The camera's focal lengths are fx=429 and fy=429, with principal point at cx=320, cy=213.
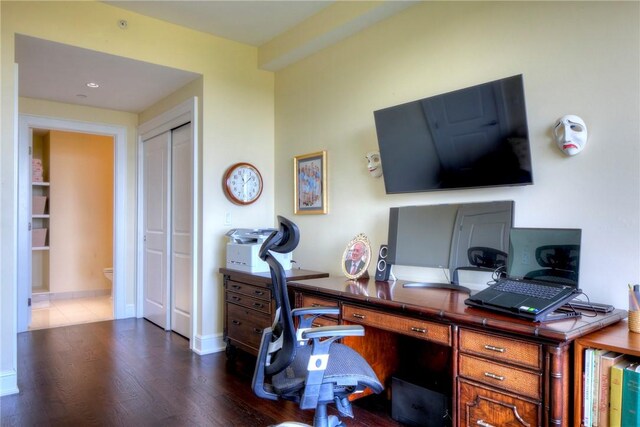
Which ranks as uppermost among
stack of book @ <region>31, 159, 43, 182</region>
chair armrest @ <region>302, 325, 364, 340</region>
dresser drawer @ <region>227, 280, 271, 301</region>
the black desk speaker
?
stack of book @ <region>31, 159, 43, 182</region>

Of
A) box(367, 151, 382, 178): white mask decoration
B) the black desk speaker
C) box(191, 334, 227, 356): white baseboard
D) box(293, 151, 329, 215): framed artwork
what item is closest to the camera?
the black desk speaker

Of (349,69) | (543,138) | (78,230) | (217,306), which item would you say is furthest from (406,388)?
(78,230)

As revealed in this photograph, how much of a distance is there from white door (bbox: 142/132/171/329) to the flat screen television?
272cm

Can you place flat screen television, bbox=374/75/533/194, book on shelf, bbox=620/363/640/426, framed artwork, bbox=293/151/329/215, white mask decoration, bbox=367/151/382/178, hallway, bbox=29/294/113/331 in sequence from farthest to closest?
1. hallway, bbox=29/294/113/331
2. framed artwork, bbox=293/151/329/215
3. white mask decoration, bbox=367/151/382/178
4. flat screen television, bbox=374/75/533/194
5. book on shelf, bbox=620/363/640/426

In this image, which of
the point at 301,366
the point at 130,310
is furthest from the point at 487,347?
the point at 130,310

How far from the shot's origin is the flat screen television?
2248 mm

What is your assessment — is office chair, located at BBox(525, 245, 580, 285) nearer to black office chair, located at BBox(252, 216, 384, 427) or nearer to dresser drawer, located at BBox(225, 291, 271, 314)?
black office chair, located at BBox(252, 216, 384, 427)

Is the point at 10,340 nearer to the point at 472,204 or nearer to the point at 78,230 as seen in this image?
the point at 472,204

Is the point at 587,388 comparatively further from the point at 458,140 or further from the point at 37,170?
the point at 37,170

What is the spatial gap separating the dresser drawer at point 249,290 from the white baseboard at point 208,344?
55cm

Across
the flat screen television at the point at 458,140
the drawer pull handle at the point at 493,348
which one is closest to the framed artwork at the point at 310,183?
the flat screen television at the point at 458,140

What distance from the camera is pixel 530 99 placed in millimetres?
A: 2303

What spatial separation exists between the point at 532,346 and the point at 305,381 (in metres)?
0.89

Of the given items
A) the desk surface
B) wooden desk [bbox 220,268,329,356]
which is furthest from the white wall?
wooden desk [bbox 220,268,329,356]
